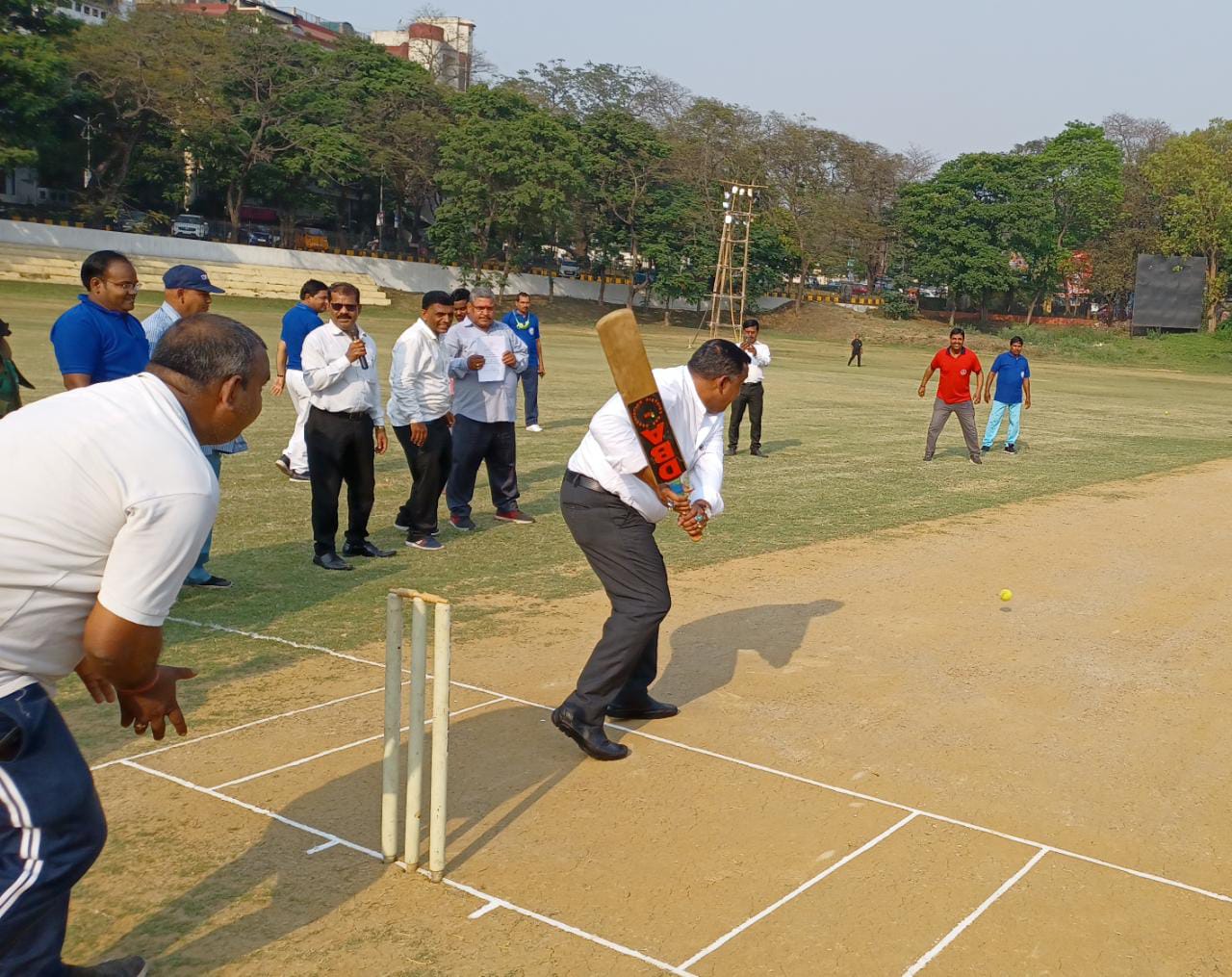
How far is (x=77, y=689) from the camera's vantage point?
626 centimetres

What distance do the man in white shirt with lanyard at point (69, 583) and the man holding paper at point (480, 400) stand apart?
25.6 ft

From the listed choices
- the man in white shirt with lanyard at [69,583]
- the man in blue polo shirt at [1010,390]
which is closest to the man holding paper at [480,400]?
the man in white shirt with lanyard at [69,583]

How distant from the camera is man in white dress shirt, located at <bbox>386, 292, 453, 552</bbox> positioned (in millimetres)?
10000

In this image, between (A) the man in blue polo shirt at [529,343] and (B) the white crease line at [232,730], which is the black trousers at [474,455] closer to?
(B) the white crease line at [232,730]

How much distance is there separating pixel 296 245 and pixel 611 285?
18683 mm

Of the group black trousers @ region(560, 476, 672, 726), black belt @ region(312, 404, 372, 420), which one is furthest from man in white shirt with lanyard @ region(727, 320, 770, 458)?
black trousers @ region(560, 476, 672, 726)

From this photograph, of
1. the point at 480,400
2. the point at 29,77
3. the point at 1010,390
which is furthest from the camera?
the point at 29,77

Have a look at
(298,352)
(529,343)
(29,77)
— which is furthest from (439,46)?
(298,352)

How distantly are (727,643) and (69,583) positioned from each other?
5.29m

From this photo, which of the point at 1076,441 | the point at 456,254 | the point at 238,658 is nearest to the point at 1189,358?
the point at 456,254

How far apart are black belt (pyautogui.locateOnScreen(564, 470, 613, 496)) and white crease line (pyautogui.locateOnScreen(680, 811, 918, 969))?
1967mm

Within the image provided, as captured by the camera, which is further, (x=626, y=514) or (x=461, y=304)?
(x=461, y=304)

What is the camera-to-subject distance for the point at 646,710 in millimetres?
6152

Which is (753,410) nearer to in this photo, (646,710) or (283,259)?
(646,710)
